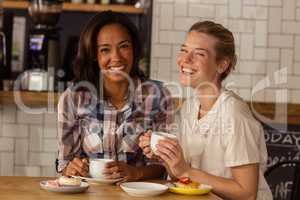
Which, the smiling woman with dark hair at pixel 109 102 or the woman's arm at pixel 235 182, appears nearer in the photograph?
the woman's arm at pixel 235 182

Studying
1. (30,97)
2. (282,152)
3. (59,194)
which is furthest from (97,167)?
(282,152)

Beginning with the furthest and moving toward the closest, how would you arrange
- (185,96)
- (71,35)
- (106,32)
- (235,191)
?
(71,35) < (185,96) < (106,32) < (235,191)

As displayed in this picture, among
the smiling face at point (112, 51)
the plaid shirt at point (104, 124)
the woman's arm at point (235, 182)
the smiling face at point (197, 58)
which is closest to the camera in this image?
the woman's arm at point (235, 182)

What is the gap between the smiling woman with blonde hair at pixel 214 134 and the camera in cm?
204

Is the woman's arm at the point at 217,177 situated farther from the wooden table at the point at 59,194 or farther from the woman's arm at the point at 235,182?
the wooden table at the point at 59,194

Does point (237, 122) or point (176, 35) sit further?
point (176, 35)

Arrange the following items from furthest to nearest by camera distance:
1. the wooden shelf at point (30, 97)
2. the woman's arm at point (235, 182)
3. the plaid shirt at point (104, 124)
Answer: the wooden shelf at point (30, 97), the plaid shirt at point (104, 124), the woman's arm at point (235, 182)

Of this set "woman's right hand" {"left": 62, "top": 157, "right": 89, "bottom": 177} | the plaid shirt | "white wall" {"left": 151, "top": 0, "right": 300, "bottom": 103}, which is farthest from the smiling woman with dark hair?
"white wall" {"left": 151, "top": 0, "right": 300, "bottom": 103}

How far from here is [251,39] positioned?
386cm

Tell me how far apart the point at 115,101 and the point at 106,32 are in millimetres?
294

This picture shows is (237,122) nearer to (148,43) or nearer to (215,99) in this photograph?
(215,99)

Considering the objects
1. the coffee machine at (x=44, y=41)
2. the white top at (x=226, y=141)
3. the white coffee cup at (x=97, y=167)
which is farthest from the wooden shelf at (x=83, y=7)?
the white coffee cup at (x=97, y=167)

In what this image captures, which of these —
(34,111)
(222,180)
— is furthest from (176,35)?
(222,180)

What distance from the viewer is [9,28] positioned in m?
3.91
